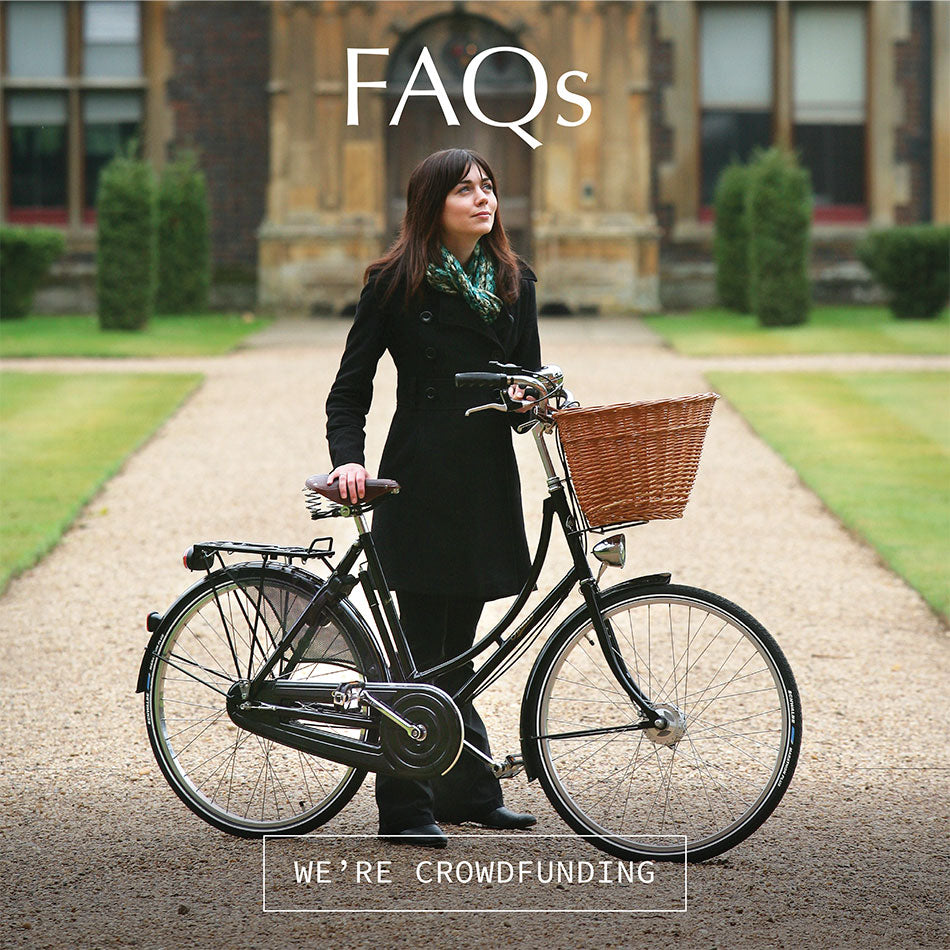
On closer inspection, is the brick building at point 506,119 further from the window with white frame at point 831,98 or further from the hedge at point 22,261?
the hedge at point 22,261

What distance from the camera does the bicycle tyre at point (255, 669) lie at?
13.3 feet

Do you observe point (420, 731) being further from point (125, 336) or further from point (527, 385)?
point (125, 336)

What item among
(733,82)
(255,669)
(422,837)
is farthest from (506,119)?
(422,837)

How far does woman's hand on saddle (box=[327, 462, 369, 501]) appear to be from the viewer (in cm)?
386

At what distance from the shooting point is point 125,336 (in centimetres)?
1692

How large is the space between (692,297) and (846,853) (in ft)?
55.8

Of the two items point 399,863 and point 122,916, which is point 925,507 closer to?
point 399,863

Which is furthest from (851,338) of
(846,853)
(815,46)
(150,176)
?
(846,853)

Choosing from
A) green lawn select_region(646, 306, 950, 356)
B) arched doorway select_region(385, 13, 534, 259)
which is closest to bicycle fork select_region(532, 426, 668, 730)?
green lawn select_region(646, 306, 950, 356)

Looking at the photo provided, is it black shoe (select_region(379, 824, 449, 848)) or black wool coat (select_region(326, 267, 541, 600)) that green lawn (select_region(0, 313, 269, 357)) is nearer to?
black wool coat (select_region(326, 267, 541, 600))

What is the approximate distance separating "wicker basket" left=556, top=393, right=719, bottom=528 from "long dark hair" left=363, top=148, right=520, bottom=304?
1.94 ft

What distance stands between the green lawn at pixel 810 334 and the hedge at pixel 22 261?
6904 mm

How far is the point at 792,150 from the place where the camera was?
20641 mm

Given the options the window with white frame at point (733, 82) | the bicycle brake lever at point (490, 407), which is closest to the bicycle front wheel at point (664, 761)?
the bicycle brake lever at point (490, 407)
